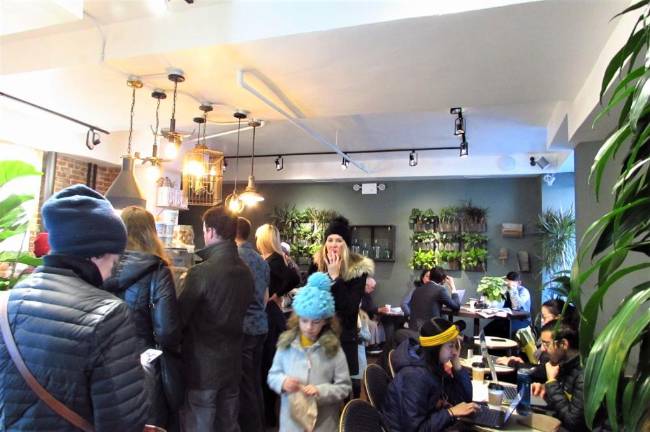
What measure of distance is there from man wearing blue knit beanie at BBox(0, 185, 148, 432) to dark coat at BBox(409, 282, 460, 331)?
4.46m

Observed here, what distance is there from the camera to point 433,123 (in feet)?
19.0

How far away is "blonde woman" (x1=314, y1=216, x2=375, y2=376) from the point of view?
2.78 m

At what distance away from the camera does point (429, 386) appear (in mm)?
2168

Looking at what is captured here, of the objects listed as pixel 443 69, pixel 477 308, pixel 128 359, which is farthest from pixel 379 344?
pixel 128 359

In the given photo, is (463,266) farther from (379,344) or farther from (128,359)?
(128,359)

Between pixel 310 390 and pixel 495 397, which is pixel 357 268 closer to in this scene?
pixel 310 390

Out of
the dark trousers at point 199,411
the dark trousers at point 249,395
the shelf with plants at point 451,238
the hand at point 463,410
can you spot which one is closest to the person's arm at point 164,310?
the dark trousers at point 199,411

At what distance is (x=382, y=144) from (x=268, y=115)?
3.45 m

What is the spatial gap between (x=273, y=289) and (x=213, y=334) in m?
1.22

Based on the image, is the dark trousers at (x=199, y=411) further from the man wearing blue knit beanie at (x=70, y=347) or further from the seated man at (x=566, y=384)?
the seated man at (x=566, y=384)

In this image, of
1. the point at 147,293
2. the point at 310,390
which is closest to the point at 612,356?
the point at 310,390

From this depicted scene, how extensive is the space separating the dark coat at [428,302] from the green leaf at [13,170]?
443cm

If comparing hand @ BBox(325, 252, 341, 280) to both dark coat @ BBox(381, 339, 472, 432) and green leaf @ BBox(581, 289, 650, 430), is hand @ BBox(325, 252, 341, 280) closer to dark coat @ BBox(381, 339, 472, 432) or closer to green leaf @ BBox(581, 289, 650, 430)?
dark coat @ BBox(381, 339, 472, 432)

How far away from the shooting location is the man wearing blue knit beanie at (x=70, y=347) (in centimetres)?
113
